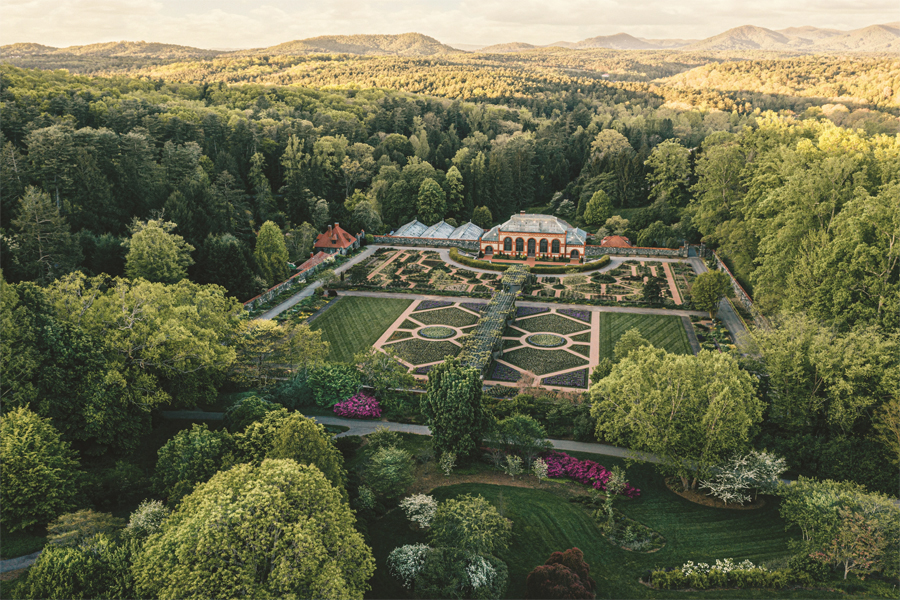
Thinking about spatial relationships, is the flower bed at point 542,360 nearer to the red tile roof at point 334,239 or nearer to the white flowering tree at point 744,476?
the white flowering tree at point 744,476

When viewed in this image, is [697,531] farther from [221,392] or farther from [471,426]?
[221,392]

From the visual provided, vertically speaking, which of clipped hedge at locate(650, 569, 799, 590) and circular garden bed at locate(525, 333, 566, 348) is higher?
clipped hedge at locate(650, 569, 799, 590)

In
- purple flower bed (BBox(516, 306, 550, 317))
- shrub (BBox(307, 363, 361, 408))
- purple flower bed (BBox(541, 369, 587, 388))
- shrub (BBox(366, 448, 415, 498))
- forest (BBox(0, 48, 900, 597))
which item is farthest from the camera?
purple flower bed (BBox(516, 306, 550, 317))

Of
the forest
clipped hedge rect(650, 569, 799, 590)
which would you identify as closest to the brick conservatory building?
the forest

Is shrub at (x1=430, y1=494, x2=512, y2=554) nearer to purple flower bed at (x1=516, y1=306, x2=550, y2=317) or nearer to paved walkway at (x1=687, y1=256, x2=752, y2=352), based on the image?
paved walkway at (x1=687, y1=256, x2=752, y2=352)

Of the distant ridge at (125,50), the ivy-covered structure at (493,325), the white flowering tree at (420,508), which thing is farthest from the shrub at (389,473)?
the distant ridge at (125,50)

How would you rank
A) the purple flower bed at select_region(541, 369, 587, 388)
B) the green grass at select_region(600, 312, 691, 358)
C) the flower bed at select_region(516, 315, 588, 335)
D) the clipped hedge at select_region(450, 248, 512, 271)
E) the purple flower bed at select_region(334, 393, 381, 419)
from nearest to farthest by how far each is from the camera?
the purple flower bed at select_region(334, 393, 381, 419)
the purple flower bed at select_region(541, 369, 587, 388)
the green grass at select_region(600, 312, 691, 358)
the flower bed at select_region(516, 315, 588, 335)
the clipped hedge at select_region(450, 248, 512, 271)
